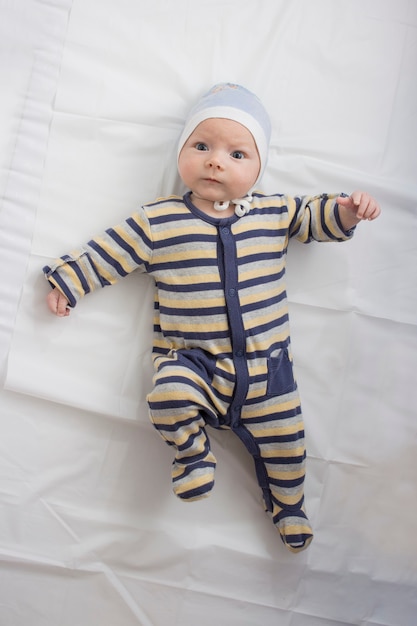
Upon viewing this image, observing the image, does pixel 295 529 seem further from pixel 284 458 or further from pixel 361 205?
pixel 361 205

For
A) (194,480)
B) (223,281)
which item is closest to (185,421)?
(194,480)

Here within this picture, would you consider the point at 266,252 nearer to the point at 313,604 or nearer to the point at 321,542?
the point at 321,542

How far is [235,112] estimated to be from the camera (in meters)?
1.08

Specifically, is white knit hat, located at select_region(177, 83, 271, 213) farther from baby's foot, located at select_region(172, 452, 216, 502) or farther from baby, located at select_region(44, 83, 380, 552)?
baby's foot, located at select_region(172, 452, 216, 502)

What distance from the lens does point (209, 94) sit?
113 cm

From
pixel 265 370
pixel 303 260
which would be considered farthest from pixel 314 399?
pixel 303 260

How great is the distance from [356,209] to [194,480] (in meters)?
0.52

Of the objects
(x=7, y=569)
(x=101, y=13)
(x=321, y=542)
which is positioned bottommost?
(x=7, y=569)

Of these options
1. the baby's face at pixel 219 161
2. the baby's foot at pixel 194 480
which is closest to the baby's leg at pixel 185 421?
the baby's foot at pixel 194 480

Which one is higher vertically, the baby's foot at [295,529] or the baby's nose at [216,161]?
the baby's nose at [216,161]

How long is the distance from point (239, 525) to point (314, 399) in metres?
0.26

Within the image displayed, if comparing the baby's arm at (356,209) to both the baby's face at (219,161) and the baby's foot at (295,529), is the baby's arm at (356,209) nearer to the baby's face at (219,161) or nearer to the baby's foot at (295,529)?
the baby's face at (219,161)

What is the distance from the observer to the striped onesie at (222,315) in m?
1.10

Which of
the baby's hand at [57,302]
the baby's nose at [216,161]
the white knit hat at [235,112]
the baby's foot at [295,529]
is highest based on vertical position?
the white knit hat at [235,112]
